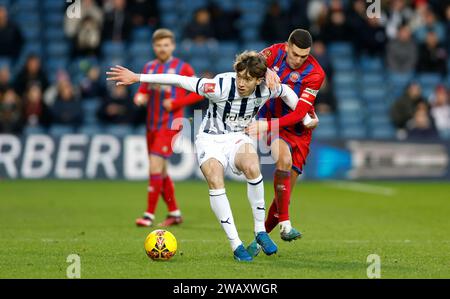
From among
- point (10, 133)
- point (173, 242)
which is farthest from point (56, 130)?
point (173, 242)

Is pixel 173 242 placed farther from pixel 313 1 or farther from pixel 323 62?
pixel 313 1

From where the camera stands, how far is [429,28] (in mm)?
23312

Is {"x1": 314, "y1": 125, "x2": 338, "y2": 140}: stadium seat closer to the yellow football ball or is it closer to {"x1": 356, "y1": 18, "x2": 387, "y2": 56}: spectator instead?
{"x1": 356, "y1": 18, "x2": 387, "y2": 56}: spectator

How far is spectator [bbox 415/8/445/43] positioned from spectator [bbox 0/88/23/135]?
9595 mm

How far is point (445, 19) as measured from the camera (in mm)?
24219

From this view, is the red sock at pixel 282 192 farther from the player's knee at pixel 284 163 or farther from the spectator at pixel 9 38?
the spectator at pixel 9 38

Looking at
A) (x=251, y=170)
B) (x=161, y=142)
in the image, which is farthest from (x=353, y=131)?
(x=251, y=170)

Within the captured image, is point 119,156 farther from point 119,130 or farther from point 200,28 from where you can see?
point 200,28

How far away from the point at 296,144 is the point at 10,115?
10914 millimetres

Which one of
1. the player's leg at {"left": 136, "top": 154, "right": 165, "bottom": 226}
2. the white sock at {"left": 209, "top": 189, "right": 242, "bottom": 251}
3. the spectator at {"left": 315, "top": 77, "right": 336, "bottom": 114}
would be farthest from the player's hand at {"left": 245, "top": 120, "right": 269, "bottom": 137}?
the spectator at {"left": 315, "top": 77, "right": 336, "bottom": 114}
